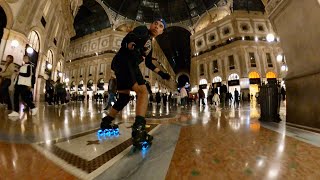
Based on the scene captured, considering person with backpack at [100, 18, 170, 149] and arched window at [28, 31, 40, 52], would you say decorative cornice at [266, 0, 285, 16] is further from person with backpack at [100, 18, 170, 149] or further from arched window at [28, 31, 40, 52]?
arched window at [28, 31, 40, 52]

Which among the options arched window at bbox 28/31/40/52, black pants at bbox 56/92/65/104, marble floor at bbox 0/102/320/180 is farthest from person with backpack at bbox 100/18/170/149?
arched window at bbox 28/31/40/52

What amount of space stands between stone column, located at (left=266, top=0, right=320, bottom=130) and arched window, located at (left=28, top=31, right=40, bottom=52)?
1468 cm

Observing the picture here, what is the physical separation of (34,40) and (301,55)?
1622cm

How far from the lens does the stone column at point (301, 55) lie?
11.2 ft

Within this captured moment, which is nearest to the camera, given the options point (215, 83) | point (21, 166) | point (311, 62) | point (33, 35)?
point (21, 166)

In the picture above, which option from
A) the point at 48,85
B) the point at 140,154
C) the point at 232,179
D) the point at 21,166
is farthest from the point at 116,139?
the point at 48,85

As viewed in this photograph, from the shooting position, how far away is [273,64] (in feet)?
97.2

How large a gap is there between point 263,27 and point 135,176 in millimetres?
36018

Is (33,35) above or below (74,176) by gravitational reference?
above

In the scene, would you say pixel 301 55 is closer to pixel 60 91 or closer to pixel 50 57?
pixel 60 91

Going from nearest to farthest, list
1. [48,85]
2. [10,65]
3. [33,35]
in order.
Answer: [10,65] < [48,85] < [33,35]

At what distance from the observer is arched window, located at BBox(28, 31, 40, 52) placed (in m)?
13.4

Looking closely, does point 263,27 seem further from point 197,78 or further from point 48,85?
point 48,85

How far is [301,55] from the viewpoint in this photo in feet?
12.7
